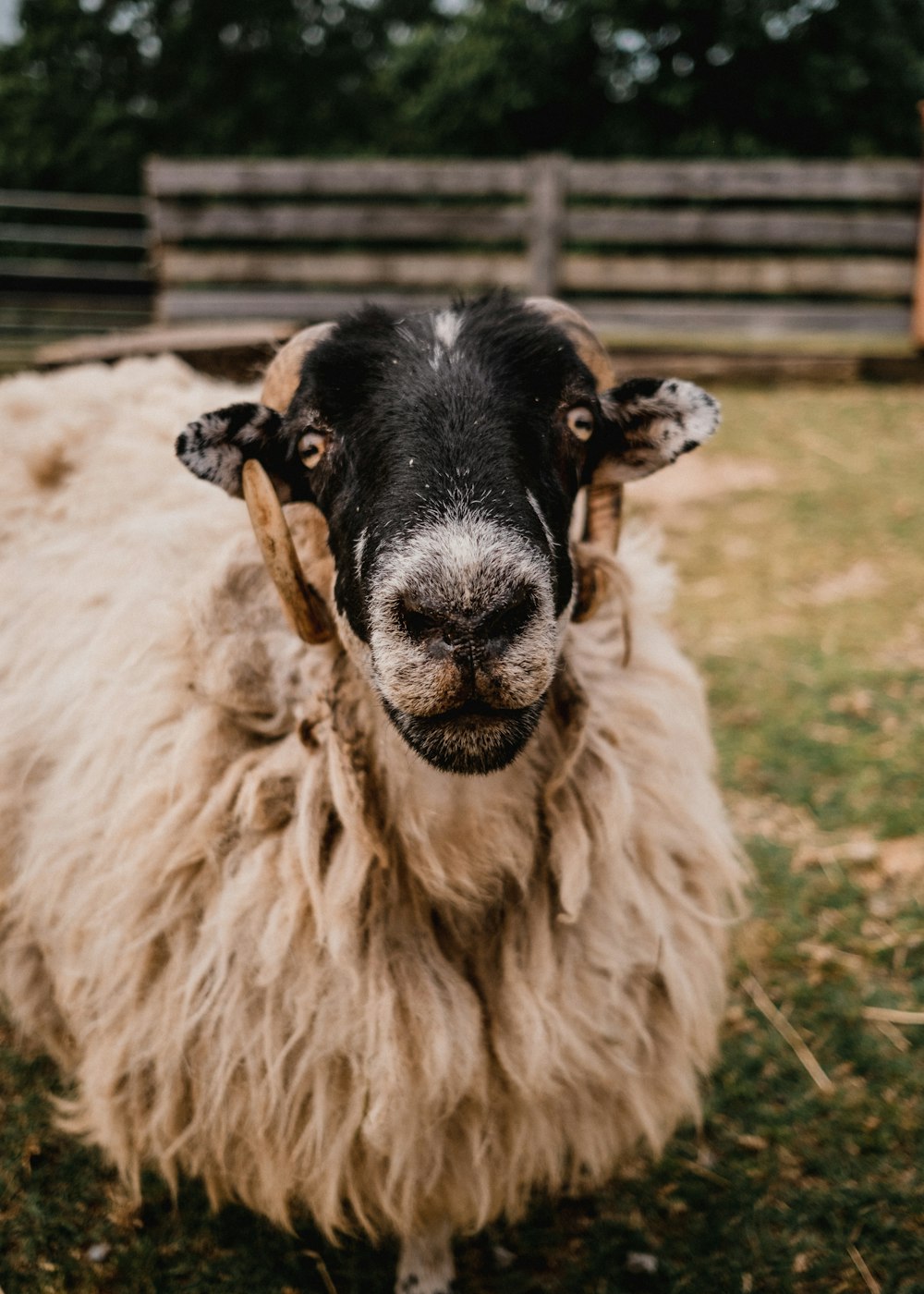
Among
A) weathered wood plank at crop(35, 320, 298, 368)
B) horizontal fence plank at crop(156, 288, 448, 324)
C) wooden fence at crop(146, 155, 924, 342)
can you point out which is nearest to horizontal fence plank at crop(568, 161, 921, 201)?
wooden fence at crop(146, 155, 924, 342)

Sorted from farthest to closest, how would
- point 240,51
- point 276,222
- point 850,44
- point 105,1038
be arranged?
point 240,51
point 850,44
point 276,222
point 105,1038

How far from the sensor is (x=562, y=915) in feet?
6.15

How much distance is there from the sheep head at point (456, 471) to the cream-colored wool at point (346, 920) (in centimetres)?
24

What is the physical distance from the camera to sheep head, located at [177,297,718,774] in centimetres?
143

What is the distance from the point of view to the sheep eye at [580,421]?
1.76m

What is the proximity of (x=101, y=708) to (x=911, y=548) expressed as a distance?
4.33 metres

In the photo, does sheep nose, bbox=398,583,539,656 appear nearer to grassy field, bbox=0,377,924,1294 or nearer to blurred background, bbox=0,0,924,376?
grassy field, bbox=0,377,924,1294

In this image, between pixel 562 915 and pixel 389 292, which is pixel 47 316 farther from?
pixel 562 915

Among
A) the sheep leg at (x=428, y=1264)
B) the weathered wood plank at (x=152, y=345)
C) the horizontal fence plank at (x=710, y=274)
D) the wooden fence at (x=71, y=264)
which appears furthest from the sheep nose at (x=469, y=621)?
the wooden fence at (x=71, y=264)

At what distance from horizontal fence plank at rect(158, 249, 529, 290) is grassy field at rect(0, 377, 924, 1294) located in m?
5.50

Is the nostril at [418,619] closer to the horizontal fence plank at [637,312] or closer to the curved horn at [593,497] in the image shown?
the curved horn at [593,497]

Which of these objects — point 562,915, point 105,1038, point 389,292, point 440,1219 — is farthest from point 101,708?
point 389,292

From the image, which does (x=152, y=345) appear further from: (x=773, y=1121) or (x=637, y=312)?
(x=637, y=312)

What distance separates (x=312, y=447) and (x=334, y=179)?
25.4 feet
